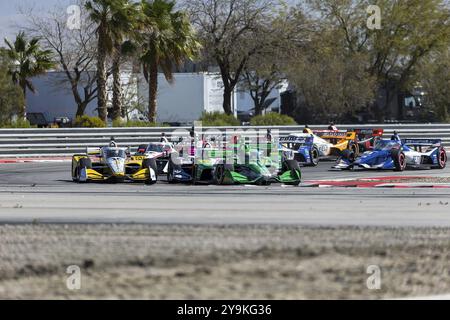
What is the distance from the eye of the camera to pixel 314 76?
5562 centimetres

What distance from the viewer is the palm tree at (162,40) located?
4481 cm

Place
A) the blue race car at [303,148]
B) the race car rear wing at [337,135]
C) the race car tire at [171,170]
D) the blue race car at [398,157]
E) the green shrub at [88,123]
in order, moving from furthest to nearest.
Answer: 1. the green shrub at [88,123]
2. the race car rear wing at [337,135]
3. the blue race car at [303,148]
4. the blue race car at [398,157]
5. the race car tire at [171,170]

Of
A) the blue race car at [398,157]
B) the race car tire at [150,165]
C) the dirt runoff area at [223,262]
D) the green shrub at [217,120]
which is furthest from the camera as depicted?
the green shrub at [217,120]

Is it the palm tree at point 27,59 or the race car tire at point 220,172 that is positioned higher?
the palm tree at point 27,59

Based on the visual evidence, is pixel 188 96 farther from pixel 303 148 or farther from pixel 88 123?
pixel 303 148

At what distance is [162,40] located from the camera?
4491 centimetres

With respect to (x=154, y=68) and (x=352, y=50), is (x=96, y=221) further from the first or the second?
(x=352, y=50)

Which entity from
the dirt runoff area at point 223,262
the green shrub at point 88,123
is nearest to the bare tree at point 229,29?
the green shrub at point 88,123

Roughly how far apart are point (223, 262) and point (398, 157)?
1825 cm

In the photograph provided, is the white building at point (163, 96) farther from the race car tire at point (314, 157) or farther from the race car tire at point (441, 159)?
the race car tire at point (441, 159)

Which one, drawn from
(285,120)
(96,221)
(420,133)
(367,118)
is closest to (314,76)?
(367,118)

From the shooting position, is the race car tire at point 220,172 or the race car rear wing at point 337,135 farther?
the race car rear wing at point 337,135

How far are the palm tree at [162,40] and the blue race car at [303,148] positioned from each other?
48.3ft

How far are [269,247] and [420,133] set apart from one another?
28906 mm
